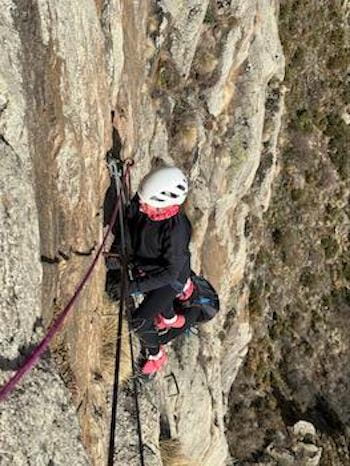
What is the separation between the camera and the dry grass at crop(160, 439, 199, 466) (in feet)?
48.2

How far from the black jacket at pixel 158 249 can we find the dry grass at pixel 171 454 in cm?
526

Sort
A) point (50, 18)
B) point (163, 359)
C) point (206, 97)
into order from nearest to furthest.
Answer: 1. point (50, 18)
2. point (163, 359)
3. point (206, 97)

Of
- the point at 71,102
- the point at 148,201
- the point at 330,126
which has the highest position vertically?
the point at 330,126

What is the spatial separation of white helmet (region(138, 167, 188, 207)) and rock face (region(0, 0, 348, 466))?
76 cm

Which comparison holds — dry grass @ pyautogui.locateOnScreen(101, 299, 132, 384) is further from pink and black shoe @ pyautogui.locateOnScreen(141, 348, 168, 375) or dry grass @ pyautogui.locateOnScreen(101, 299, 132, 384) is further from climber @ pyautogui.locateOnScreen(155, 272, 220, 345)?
pink and black shoe @ pyautogui.locateOnScreen(141, 348, 168, 375)

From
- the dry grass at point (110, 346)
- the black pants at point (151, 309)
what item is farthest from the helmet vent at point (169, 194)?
the dry grass at point (110, 346)

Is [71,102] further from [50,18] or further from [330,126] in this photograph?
[330,126]

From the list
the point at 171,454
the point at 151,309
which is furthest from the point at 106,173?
the point at 171,454

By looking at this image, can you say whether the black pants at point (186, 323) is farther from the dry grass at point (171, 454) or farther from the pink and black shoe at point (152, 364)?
the dry grass at point (171, 454)

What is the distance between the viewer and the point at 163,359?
45.1 ft

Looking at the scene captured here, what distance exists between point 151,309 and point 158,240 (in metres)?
1.42

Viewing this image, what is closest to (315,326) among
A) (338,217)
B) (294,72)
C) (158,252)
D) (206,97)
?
(338,217)

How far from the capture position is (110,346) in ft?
38.5

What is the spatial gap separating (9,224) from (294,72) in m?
26.6
